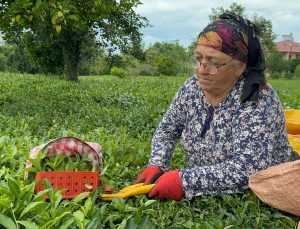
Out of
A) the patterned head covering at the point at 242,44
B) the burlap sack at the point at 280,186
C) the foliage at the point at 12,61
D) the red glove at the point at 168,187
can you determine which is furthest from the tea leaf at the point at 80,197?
the foliage at the point at 12,61

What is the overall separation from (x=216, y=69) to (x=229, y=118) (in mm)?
295

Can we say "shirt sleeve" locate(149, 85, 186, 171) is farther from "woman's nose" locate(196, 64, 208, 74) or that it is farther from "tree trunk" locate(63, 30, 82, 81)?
"tree trunk" locate(63, 30, 82, 81)

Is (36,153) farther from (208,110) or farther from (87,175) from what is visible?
(208,110)

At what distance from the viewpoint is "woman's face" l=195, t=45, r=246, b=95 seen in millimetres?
2590

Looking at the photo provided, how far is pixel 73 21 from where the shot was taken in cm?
669

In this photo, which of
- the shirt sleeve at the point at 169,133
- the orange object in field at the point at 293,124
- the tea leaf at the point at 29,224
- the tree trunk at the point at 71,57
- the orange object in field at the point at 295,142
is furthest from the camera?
the tree trunk at the point at 71,57

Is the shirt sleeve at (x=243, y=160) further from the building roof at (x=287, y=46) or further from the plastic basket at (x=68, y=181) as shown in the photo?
the building roof at (x=287, y=46)

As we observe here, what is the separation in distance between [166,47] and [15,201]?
43.5 metres

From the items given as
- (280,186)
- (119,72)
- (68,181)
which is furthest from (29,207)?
(119,72)

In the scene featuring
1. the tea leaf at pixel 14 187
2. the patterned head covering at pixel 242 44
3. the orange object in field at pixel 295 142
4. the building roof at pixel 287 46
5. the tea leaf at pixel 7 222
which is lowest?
the tea leaf at pixel 7 222

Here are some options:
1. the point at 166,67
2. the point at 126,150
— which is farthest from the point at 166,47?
the point at 126,150

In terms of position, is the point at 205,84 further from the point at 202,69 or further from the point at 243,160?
the point at 243,160

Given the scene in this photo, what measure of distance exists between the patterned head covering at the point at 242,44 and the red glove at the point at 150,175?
25.1 inches

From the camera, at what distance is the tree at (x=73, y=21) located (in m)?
5.98
